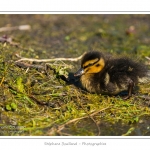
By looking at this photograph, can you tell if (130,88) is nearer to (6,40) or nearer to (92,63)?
(92,63)

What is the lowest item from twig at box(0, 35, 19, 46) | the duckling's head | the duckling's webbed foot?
the duckling's webbed foot

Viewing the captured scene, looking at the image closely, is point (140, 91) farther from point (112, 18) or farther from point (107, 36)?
point (112, 18)

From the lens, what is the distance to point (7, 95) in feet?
15.2

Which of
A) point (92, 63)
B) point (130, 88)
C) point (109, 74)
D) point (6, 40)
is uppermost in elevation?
point (6, 40)

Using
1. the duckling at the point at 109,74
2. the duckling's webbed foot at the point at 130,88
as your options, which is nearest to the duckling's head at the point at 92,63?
the duckling at the point at 109,74

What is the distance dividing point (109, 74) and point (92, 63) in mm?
228

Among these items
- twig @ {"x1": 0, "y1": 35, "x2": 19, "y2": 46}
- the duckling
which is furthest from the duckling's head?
twig @ {"x1": 0, "y1": 35, "x2": 19, "y2": 46}

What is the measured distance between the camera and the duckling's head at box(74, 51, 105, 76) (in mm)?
4730

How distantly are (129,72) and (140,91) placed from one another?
44 cm

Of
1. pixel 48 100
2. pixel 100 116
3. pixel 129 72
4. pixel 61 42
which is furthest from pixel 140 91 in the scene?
pixel 61 42

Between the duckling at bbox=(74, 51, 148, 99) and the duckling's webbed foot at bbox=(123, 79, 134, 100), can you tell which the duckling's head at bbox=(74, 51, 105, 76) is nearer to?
the duckling at bbox=(74, 51, 148, 99)

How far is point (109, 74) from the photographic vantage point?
4691 millimetres

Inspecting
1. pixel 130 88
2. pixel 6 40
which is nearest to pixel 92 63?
pixel 130 88

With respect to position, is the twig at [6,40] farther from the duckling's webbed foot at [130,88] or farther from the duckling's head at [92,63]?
the duckling's webbed foot at [130,88]
